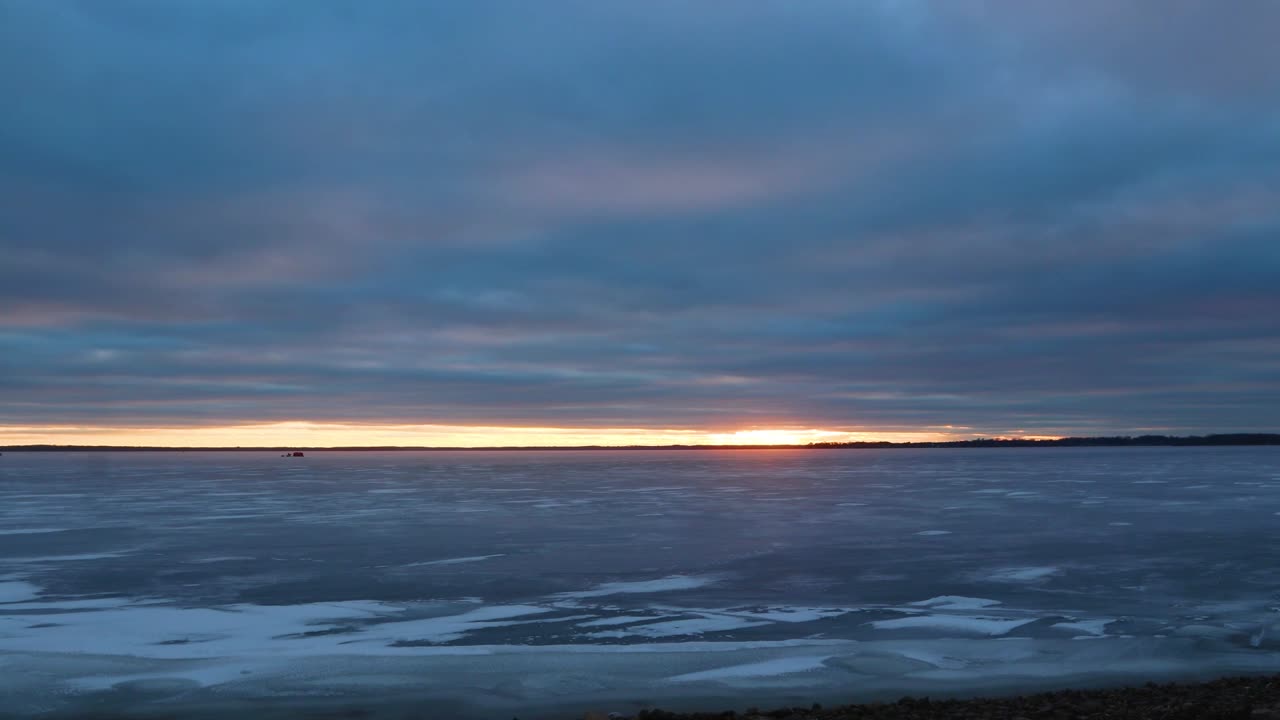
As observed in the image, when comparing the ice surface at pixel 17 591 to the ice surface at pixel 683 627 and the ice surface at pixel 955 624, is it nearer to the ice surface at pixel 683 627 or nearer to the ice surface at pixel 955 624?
the ice surface at pixel 683 627

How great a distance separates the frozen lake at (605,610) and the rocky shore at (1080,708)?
0.63 meters

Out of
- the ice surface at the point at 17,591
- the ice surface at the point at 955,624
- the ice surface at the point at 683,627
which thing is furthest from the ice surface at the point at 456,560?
the ice surface at the point at 955,624

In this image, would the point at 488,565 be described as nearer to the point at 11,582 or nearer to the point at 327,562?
the point at 327,562

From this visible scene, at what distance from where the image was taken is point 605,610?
1197 cm

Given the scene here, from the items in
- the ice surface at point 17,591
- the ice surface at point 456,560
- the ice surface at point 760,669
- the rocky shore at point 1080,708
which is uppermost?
the rocky shore at point 1080,708

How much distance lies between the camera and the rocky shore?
6762 millimetres

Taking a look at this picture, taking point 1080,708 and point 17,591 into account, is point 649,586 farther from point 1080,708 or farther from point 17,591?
point 17,591

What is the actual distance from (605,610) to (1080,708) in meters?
6.01

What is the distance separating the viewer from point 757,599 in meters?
12.7

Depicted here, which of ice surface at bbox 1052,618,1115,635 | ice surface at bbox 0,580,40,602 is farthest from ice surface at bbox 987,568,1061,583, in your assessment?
ice surface at bbox 0,580,40,602

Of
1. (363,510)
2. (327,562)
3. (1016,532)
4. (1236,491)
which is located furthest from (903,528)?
(1236,491)

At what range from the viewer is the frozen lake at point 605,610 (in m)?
8.49

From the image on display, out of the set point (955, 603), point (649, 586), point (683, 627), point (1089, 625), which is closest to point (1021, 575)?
point (955, 603)

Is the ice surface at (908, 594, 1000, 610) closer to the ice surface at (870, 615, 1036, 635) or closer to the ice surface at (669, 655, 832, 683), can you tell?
→ the ice surface at (870, 615, 1036, 635)
